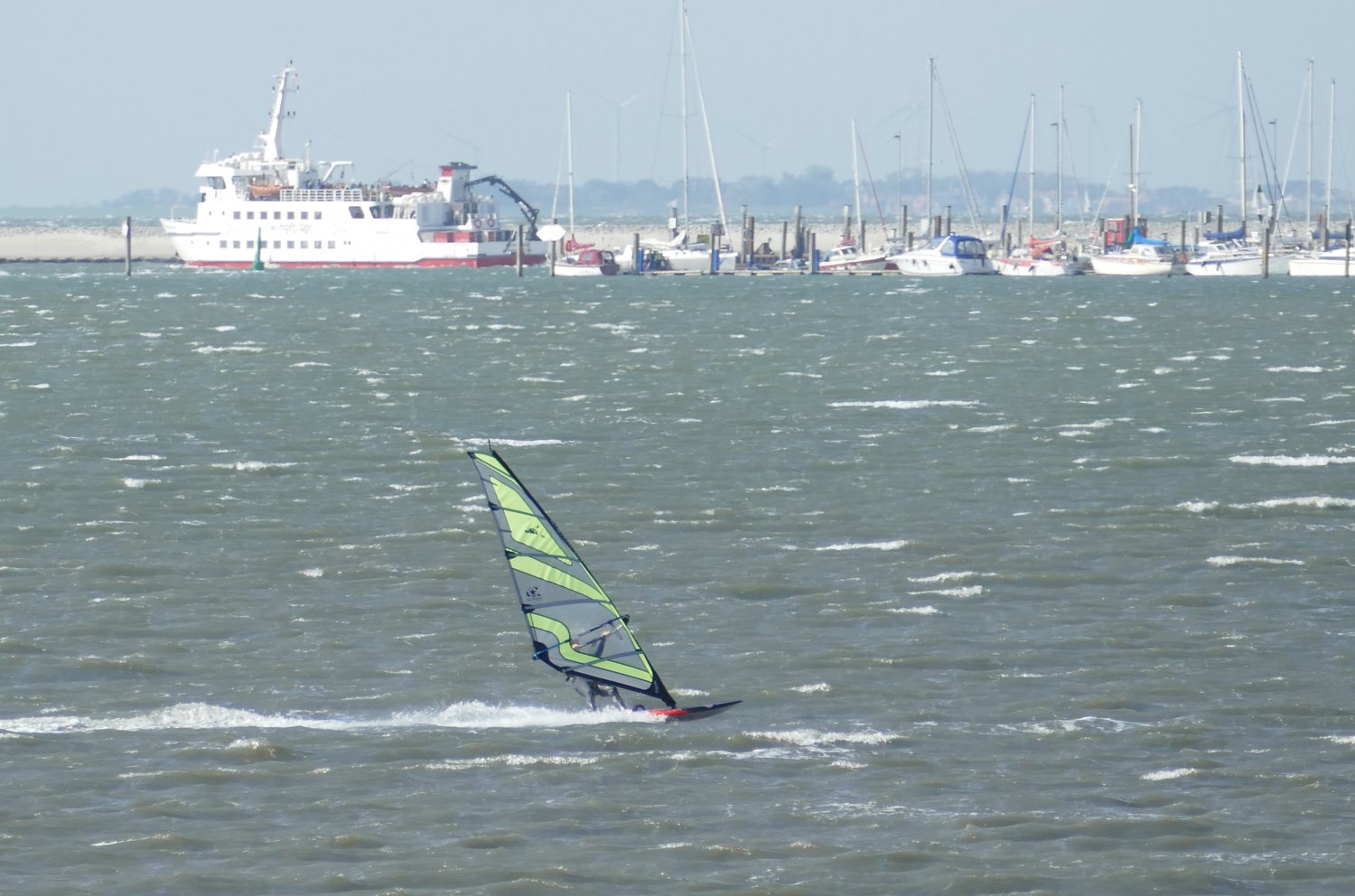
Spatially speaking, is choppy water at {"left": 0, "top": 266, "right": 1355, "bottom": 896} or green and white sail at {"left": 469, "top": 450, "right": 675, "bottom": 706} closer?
choppy water at {"left": 0, "top": 266, "right": 1355, "bottom": 896}

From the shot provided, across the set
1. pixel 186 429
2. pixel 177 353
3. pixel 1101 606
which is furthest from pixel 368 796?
pixel 177 353

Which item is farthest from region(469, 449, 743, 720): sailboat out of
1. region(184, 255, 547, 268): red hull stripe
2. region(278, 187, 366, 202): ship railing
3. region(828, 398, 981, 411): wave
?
region(278, 187, 366, 202): ship railing

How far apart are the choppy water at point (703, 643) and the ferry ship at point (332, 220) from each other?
88977 millimetres

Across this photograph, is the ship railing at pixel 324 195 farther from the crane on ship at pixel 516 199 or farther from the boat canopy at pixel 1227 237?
the boat canopy at pixel 1227 237

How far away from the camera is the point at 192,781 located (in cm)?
1344

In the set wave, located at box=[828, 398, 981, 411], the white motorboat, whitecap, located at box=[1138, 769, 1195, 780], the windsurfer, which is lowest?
whitecap, located at box=[1138, 769, 1195, 780]

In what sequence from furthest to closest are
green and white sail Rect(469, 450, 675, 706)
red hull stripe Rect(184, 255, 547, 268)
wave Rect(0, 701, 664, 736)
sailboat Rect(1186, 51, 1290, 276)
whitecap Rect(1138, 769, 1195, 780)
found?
red hull stripe Rect(184, 255, 547, 268)
sailboat Rect(1186, 51, 1290, 276)
wave Rect(0, 701, 664, 736)
green and white sail Rect(469, 450, 675, 706)
whitecap Rect(1138, 769, 1195, 780)

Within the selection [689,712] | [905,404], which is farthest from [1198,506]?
[905,404]

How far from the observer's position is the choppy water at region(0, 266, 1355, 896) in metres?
12.1

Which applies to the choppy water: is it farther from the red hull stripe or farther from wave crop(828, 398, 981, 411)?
the red hull stripe

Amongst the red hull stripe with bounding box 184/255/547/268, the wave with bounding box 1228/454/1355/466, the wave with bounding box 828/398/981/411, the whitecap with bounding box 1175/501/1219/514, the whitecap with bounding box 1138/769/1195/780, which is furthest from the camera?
the red hull stripe with bounding box 184/255/547/268

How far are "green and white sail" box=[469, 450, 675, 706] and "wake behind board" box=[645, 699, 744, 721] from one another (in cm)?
10

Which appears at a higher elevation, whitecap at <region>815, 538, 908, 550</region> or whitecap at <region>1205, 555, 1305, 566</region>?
whitecap at <region>815, 538, 908, 550</region>

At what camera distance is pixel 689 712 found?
15.0 m
